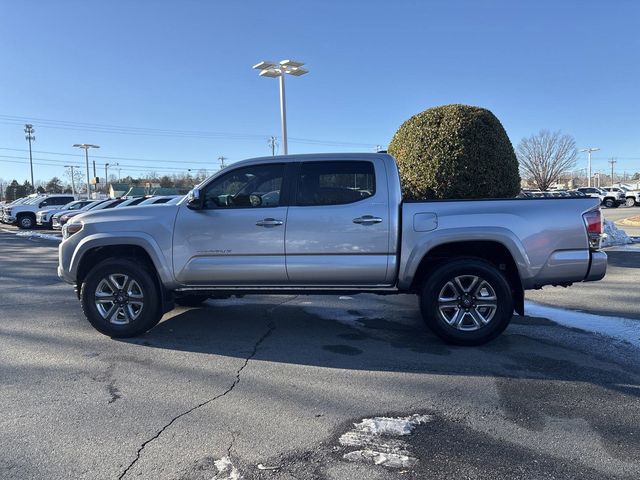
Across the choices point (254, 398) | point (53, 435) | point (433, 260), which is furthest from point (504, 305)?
point (53, 435)

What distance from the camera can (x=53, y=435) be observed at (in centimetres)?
343

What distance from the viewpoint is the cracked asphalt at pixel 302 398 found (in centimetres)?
306

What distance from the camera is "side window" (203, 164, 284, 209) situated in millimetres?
5535

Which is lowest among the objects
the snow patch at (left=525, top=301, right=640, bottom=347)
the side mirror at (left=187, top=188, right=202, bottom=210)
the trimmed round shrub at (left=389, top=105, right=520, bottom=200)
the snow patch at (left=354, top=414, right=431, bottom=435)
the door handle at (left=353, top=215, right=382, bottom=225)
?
the snow patch at (left=525, top=301, right=640, bottom=347)

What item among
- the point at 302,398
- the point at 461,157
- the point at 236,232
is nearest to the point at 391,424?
the point at 302,398

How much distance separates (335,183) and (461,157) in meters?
5.14

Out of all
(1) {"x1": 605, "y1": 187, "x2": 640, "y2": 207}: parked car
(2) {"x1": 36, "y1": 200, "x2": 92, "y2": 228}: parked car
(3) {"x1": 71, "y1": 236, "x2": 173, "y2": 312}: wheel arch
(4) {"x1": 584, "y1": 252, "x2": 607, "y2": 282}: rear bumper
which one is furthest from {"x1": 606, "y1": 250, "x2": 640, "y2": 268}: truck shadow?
(1) {"x1": 605, "y1": 187, "x2": 640, "y2": 207}: parked car

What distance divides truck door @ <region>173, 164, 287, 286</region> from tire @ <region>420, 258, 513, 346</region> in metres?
1.62

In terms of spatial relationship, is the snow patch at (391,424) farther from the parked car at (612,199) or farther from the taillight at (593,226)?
the parked car at (612,199)

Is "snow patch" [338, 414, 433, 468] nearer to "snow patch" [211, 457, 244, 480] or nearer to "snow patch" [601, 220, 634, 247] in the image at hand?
"snow patch" [211, 457, 244, 480]

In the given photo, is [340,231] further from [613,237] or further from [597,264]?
[613,237]

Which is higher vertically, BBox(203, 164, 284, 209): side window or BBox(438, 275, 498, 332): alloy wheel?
BBox(203, 164, 284, 209): side window

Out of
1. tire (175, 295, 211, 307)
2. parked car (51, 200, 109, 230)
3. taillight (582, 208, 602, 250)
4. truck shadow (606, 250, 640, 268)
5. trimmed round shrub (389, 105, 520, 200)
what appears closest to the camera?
taillight (582, 208, 602, 250)

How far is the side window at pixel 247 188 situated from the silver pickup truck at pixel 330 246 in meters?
0.01
